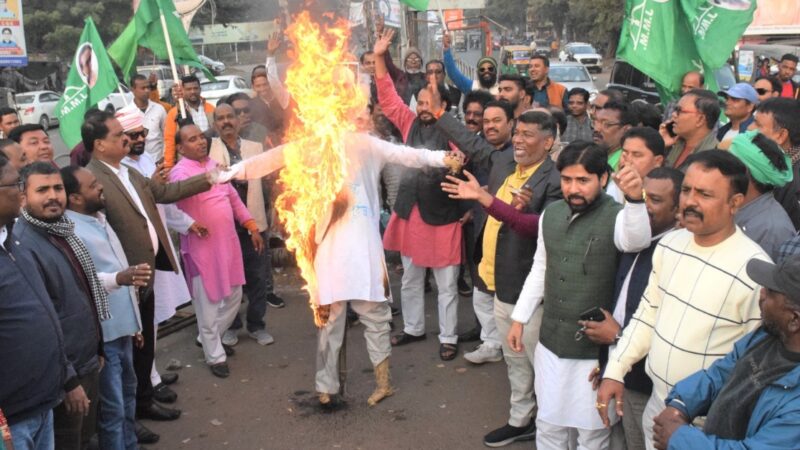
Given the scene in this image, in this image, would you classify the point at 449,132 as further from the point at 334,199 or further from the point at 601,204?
the point at 601,204

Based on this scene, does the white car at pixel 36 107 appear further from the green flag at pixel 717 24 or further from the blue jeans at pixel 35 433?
the blue jeans at pixel 35 433

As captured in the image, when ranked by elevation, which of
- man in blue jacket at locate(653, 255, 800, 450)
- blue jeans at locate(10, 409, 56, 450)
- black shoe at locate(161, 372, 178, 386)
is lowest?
black shoe at locate(161, 372, 178, 386)

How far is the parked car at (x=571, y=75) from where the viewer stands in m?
20.7

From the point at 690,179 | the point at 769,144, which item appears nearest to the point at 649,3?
the point at 769,144

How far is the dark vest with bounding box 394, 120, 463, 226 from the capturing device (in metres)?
6.11

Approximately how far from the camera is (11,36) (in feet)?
80.5

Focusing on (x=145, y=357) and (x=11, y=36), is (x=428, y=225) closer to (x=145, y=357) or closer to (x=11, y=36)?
(x=145, y=357)

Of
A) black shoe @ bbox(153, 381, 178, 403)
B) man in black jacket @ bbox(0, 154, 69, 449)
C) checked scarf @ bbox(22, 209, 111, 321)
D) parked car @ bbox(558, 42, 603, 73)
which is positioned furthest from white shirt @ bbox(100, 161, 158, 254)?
parked car @ bbox(558, 42, 603, 73)

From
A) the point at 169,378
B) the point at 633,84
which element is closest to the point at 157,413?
the point at 169,378

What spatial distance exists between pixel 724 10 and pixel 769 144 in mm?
3892

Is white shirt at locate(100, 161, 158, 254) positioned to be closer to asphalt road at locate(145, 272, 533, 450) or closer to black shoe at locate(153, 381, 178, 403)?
black shoe at locate(153, 381, 178, 403)

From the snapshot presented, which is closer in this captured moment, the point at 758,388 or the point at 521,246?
the point at 758,388

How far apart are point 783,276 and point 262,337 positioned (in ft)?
17.1

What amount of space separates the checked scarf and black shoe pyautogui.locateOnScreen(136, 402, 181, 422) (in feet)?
4.92
